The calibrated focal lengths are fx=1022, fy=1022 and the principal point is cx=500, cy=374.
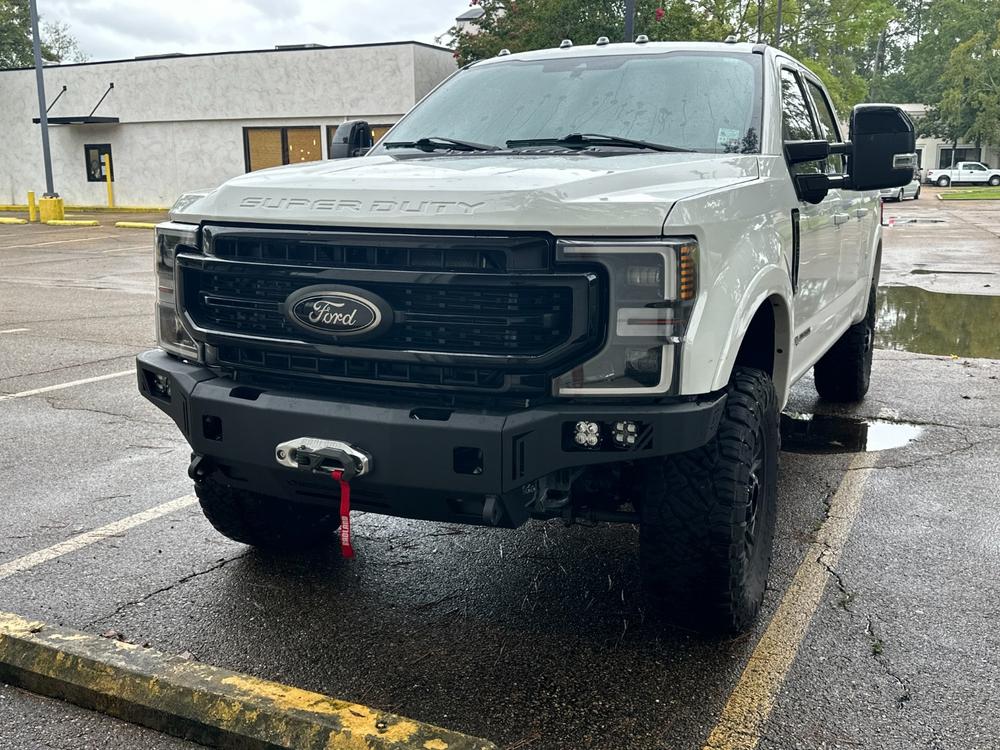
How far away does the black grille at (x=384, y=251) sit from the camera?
9.52 ft

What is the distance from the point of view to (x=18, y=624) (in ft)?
10.9

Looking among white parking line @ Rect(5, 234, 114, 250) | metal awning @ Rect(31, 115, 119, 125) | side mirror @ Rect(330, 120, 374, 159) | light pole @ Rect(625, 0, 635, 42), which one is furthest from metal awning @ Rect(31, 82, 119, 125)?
side mirror @ Rect(330, 120, 374, 159)

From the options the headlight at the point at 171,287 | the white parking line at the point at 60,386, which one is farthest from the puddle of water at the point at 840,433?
the white parking line at the point at 60,386

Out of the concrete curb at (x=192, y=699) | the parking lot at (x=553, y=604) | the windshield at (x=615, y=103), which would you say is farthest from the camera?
the windshield at (x=615, y=103)

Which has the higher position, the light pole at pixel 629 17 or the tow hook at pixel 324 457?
the light pole at pixel 629 17

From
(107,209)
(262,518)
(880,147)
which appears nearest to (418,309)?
(262,518)

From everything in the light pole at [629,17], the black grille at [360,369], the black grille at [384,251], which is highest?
the light pole at [629,17]

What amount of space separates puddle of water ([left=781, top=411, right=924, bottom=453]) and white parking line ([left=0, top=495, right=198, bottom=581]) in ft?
10.9

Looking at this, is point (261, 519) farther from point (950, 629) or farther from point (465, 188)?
point (950, 629)

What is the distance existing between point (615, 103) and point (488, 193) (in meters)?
1.48

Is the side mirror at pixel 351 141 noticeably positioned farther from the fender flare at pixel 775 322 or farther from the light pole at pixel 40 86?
the light pole at pixel 40 86

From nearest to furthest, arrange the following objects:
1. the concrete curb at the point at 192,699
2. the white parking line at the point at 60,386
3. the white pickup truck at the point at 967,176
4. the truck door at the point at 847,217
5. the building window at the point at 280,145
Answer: the concrete curb at the point at 192,699
the truck door at the point at 847,217
the white parking line at the point at 60,386
the building window at the point at 280,145
the white pickup truck at the point at 967,176

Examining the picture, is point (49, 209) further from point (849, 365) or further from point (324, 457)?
point (324, 457)

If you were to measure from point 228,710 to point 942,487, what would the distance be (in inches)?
144
